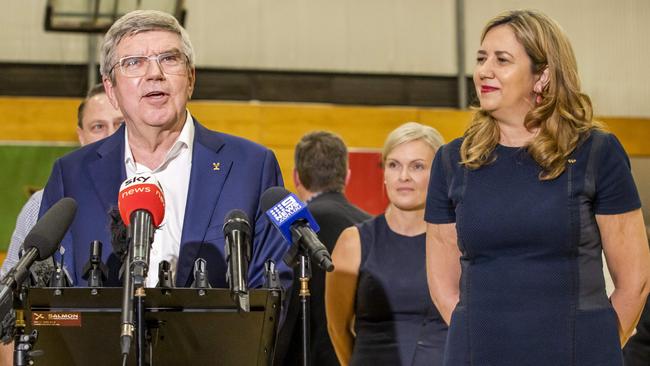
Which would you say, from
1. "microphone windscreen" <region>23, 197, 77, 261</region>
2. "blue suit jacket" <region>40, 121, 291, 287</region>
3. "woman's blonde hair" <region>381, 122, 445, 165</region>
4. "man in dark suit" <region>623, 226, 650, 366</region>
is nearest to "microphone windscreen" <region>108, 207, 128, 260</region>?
"microphone windscreen" <region>23, 197, 77, 261</region>

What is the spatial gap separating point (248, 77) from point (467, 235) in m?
8.40

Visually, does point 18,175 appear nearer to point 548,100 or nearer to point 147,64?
point 147,64

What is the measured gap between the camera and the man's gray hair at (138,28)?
3260mm

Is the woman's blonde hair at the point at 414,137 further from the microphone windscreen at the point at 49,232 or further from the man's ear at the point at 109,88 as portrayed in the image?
the microphone windscreen at the point at 49,232

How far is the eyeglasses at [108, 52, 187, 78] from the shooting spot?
3.25 m

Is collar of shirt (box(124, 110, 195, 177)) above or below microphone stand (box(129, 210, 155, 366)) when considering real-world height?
above

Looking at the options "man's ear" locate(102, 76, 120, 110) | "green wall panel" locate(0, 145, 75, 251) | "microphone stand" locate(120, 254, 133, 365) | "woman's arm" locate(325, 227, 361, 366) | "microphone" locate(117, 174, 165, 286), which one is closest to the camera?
"microphone stand" locate(120, 254, 133, 365)

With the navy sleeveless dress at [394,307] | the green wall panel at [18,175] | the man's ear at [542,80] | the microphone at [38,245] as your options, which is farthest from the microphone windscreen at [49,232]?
the green wall panel at [18,175]

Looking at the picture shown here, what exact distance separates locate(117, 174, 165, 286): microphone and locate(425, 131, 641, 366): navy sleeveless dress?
0.92 meters

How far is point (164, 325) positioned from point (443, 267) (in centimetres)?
96

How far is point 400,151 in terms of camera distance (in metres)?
4.60

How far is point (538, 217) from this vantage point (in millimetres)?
2873

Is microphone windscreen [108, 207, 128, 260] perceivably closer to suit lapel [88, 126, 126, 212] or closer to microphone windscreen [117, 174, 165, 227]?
microphone windscreen [117, 174, 165, 227]

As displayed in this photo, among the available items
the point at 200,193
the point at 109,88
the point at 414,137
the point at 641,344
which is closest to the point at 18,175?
the point at 414,137
